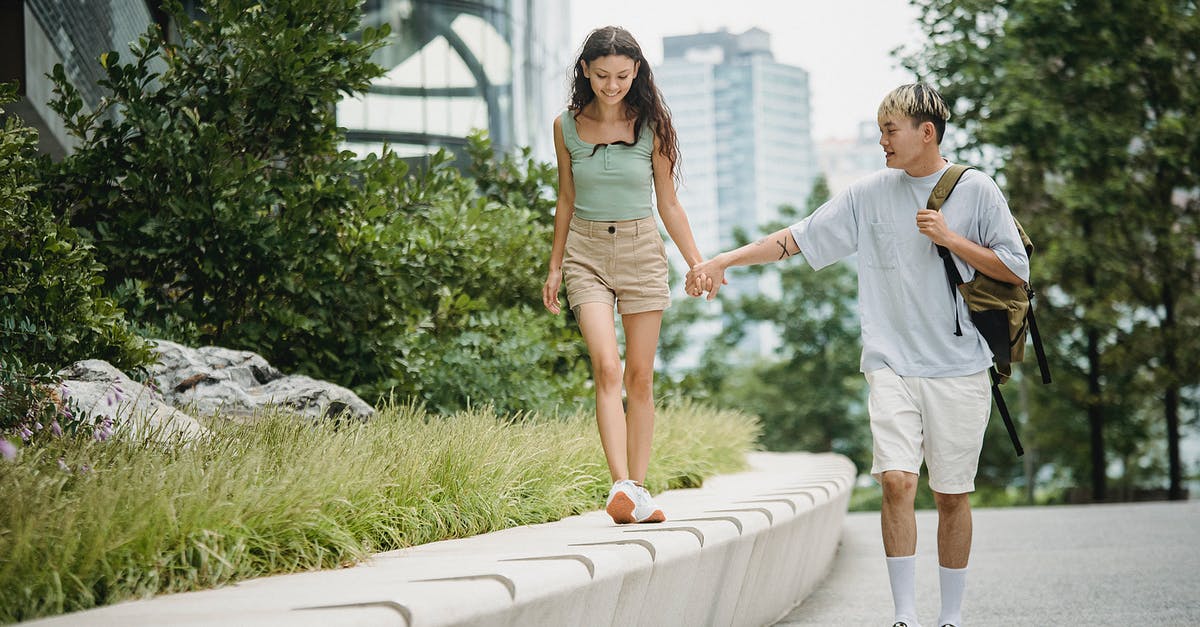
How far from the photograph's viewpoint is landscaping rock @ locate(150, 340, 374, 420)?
7188 millimetres

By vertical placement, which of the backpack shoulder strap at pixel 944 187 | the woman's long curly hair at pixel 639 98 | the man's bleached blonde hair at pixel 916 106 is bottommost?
the backpack shoulder strap at pixel 944 187

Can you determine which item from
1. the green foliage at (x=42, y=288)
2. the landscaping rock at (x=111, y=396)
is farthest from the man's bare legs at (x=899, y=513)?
the green foliage at (x=42, y=288)

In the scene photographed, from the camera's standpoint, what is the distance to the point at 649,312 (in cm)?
591

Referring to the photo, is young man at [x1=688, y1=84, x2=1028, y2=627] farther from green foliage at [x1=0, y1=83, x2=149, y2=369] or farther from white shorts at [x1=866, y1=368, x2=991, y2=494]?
green foliage at [x1=0, y1=83, x2=149, y2=369]

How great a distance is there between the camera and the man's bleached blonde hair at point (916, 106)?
4977mm

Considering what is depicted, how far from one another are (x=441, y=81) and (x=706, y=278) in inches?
816

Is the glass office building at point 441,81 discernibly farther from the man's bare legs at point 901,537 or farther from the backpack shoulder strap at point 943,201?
the man's bare legs at point 901,537

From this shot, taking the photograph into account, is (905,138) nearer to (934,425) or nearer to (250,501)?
(934,425)

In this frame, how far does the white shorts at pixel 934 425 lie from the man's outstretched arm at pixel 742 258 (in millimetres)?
724

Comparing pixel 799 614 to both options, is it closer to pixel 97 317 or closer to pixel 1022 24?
pixel 97 317

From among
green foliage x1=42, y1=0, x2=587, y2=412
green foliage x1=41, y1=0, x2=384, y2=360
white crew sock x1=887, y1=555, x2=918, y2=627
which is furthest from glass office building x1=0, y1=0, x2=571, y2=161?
white crew sock x1=887, y1=555, x2=918, y2=627

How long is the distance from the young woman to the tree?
16.5m

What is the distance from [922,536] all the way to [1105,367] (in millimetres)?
11896

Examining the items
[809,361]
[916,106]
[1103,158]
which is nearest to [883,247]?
[916,106]
